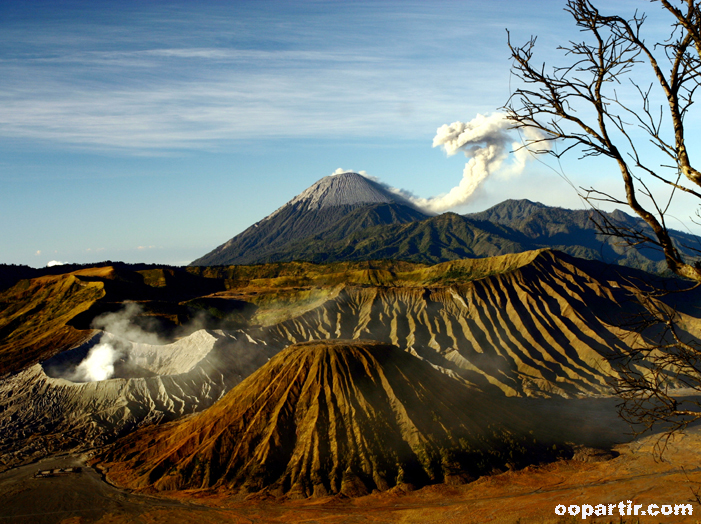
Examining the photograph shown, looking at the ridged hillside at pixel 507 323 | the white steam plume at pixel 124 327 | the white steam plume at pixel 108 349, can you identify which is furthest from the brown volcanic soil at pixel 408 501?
the white steam plume at pixel 124 327

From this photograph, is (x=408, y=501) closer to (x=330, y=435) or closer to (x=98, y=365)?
(x=330, y=435)

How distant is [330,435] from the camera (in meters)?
45.4

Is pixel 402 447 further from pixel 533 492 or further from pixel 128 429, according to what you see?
pixel 128 429

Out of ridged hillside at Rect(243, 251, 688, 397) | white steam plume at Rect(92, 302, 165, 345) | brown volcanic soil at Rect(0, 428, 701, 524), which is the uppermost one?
white steam plume at Rect(92, 302, 165, 345)

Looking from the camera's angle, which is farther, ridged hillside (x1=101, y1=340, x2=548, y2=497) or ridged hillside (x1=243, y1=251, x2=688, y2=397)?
ridged hillside (x1=243, y1=251, x2=688, y2=397)

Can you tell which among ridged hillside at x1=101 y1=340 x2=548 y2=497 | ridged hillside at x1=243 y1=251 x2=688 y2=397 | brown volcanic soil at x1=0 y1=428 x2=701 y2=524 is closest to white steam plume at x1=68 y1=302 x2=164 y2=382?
ridged hillside at x1=101 y1=340 x2=548 y2=497

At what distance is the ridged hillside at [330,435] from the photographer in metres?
42.6

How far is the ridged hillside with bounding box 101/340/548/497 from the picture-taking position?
140 feet

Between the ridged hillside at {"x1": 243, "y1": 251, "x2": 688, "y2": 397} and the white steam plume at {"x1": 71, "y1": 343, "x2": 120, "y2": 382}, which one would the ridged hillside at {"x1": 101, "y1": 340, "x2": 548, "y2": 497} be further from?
the ridged hillside at {"x1": 243, "y1": 251, "x2": 688, "y2": 397}

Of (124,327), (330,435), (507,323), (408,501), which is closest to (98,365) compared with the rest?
(124,327)

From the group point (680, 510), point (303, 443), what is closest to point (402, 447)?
point (303, 443)

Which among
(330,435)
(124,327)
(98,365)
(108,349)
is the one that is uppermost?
(124,327)

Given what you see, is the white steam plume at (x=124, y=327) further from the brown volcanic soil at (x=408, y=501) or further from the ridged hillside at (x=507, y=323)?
the brown volcanic soil at (x=408, y=501)

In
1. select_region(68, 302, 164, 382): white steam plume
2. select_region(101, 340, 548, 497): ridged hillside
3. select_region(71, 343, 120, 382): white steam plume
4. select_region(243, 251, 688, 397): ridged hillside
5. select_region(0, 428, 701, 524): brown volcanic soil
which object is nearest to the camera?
select_region(0, 428, 701, 524): brown volcanic soil
